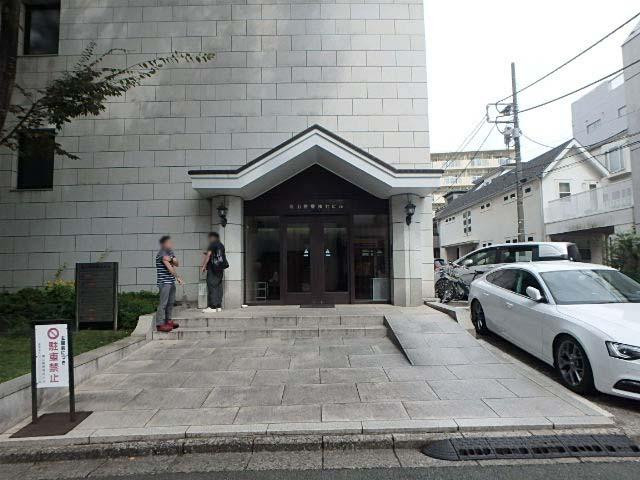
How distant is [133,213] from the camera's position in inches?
401

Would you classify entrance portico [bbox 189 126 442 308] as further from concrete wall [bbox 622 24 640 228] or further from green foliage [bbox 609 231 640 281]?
concrete wall [bbox 622 24 640 228]

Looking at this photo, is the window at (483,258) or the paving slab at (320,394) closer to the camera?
the paving slab at (320,394)

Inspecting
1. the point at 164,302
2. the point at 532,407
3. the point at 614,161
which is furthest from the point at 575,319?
the point at 614,161

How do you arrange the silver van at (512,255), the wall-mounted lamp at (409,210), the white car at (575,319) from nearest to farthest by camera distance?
the white car at (575,319) → the wall-mounted lamp at (409,210) → the silver van at (512,255)

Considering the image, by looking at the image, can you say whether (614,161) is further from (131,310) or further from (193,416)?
(193,416)

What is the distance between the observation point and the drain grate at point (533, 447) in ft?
11.4

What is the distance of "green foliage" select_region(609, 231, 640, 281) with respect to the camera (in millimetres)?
12125

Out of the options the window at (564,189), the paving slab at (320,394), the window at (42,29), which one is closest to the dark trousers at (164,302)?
the paving slab at (320,394)

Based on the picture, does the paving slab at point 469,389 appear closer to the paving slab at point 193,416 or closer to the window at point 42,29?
the paving slab at point 193,416

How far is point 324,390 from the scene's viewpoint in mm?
4910

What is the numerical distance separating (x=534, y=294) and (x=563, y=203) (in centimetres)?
1989

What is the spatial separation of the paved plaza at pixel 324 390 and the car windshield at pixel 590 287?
1.21 metres

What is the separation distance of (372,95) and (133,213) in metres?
6.98

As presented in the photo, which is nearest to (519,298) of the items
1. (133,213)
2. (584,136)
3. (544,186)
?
(133,213)
